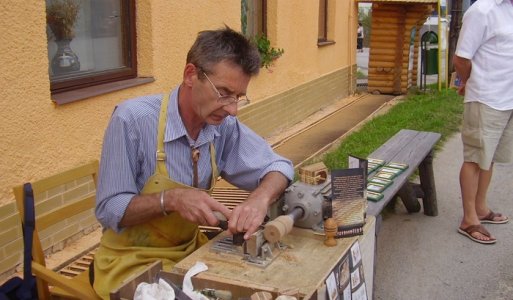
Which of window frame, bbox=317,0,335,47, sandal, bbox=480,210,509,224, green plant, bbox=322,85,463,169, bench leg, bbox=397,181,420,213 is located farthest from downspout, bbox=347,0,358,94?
sandal, bbox=480,210,509,224

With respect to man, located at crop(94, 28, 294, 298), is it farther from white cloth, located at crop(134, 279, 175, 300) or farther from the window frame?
the window frame

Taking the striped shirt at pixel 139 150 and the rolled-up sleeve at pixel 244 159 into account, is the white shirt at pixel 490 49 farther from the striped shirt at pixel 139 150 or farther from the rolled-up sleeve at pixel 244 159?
the striped shirt at pixel 139 150

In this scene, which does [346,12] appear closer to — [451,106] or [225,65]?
[451,106]

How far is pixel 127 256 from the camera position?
2.26m

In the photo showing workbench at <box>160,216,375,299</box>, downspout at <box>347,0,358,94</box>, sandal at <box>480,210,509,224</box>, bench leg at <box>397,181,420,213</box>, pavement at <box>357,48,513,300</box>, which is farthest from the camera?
downspout at <box>347,0,358,94</box>

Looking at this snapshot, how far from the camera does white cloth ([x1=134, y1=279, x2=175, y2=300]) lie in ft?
5.84

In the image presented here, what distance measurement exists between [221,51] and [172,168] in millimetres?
454

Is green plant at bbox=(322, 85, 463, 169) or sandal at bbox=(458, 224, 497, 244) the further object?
green plant at bbox=(322, 85, 463, 169)

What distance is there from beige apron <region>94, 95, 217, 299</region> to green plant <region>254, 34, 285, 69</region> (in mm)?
4897

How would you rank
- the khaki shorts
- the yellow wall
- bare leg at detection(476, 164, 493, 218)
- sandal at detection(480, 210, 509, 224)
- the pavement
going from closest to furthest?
the yellow wall
the pavement
the khaki shorts
bare leg at detection(476, 164, 493, 218)
sandal at detection(480, 210, 509, 224)

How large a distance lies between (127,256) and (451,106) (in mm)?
8212

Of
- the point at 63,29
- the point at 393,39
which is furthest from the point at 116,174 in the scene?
the point at 393,39

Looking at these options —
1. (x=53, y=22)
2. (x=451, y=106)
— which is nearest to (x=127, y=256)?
(x=53, y=22)

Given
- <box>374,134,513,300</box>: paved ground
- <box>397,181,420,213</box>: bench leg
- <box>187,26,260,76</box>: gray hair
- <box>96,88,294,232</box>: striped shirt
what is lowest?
<box>374,134,513,300</box>: paved ground
